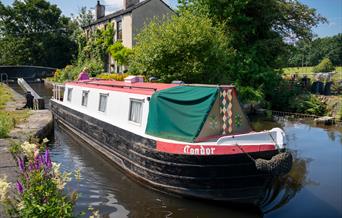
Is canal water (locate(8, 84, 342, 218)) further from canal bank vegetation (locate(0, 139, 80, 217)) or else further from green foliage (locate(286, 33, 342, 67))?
green foliage (locate(286, 33, 342, 67))

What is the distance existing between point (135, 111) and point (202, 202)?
330 cm

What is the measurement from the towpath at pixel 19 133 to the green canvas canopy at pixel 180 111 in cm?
283

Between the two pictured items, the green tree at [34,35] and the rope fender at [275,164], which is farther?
the green tree at [34,35]

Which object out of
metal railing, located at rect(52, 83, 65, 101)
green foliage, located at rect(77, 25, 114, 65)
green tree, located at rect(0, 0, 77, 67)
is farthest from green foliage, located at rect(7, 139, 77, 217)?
green tree, located at rect(0, 0, 77, 67)

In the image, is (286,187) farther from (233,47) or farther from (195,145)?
(233,47)

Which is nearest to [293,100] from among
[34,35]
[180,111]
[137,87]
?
[137,87]

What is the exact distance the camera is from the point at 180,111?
810 cm

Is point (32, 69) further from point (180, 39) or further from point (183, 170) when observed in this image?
point (183, 170)

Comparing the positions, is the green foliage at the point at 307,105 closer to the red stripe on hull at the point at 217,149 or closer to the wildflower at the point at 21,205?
the red stripe on hull at the point at 217,149

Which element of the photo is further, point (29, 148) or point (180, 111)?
point (180, 111)

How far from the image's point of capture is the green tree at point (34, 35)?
50.1 metres

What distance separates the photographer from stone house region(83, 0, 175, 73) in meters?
29.3

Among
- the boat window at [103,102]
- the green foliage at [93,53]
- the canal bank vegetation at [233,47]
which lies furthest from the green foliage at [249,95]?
the green foliage at [93,53]

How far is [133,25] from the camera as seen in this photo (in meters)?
29.2
